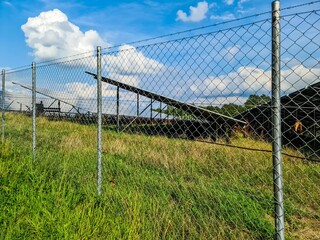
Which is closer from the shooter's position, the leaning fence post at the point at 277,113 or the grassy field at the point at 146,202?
the leaning fence post at the point at 277,113

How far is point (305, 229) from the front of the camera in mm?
3689

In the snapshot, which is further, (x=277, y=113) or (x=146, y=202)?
(x=146, y=202)

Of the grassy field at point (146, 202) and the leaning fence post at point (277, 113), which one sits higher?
the leaning fence post at point (277, 113)

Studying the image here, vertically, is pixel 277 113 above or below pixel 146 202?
above

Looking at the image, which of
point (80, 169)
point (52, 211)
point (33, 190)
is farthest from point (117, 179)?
point (52, 211)

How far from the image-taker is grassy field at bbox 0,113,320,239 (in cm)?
321

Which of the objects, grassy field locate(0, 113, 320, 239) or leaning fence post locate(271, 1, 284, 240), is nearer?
leaning fence post locate(271, 1, 284, 240)

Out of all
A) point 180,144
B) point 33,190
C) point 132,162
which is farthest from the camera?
point 180,144

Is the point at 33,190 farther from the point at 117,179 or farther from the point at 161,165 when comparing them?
the point at 161,165

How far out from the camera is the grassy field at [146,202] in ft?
10.5

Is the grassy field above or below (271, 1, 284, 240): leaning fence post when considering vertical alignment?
below

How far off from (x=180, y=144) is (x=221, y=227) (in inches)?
193

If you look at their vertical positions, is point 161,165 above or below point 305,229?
above

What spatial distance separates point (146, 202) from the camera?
12.8 ft
